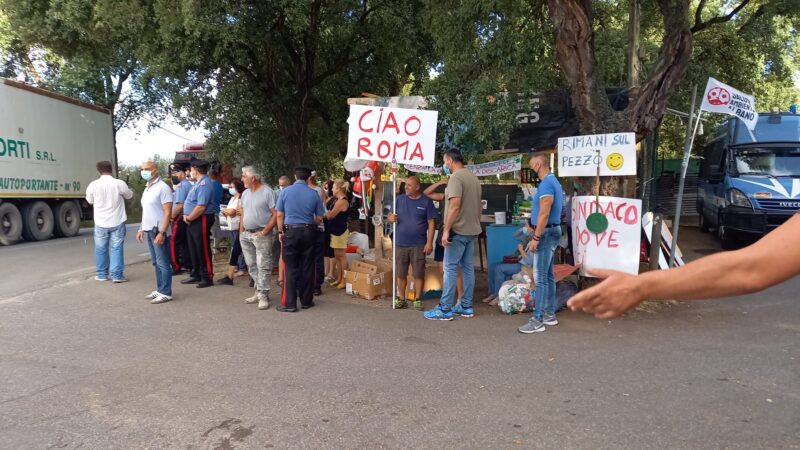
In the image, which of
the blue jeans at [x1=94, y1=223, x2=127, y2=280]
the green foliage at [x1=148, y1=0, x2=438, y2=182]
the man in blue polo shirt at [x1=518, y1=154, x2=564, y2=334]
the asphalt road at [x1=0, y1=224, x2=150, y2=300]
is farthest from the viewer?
the green foliage at [x1=148, y1=0, x2=438, y2=182]

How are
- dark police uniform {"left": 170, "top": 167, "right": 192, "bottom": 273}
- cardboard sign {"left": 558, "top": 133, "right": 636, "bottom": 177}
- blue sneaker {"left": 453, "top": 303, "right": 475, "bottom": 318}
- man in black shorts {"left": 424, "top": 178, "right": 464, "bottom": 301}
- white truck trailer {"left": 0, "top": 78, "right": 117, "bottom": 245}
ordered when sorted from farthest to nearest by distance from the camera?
white truck trailer {"left": 0, "top": 78, "right": 117, "bottom": 245} → dark police uniform {"left": 170, "top": 167, "right": 192, "bottom": 273} → man in black shorts {"left": 424, "top": 178, "right": 464, "bottom": 301} → cardboard sign {"left": 558, "top": 133, "right": 636, "bottom": 177} → blue sneaker {"left": 453, "top": 303, "right": 475, "bottom": 318}

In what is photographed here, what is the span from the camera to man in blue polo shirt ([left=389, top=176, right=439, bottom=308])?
6789 millimetres

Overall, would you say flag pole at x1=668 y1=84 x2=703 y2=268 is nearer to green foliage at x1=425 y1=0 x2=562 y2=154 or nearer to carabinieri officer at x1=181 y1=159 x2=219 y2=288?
green foliage at x1=425 y1=0 x2=562 y2=154

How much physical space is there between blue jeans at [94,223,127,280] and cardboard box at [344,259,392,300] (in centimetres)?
397

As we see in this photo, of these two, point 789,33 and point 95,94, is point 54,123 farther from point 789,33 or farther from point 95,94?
point 789,33

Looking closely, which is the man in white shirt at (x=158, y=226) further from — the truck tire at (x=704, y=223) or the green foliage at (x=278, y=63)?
the truck tire at (x=704, y=223)

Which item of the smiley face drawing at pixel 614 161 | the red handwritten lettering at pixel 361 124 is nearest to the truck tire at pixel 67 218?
the red handwritten lettering at pixel 361 124

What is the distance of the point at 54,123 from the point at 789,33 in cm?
2190

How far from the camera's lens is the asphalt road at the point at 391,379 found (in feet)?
11.3

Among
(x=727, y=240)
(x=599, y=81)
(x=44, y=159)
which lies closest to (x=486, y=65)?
(x=599, y=81)

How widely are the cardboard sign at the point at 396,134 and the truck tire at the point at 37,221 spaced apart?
13062 mm

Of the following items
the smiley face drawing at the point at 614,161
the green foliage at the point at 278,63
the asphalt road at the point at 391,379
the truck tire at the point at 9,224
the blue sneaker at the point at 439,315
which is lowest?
the asphalt road at the point at 391,379

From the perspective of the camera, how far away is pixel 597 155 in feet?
22.9

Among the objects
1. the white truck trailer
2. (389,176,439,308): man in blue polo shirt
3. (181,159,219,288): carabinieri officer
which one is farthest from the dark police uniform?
the white truck trailer
